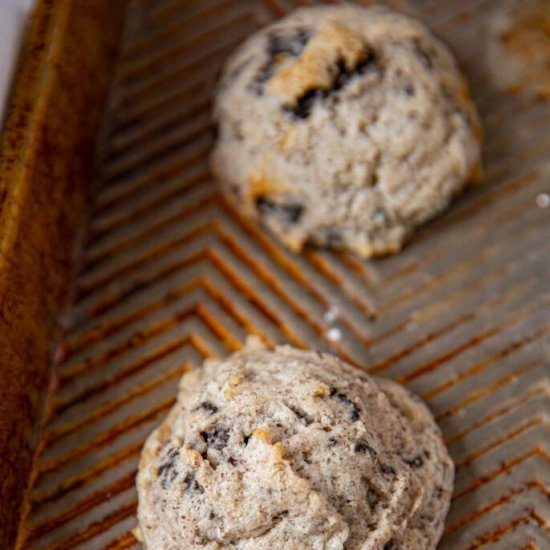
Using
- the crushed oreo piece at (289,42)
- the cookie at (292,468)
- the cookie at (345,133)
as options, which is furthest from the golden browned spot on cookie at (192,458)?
the crushed oreo piece at (289,42)

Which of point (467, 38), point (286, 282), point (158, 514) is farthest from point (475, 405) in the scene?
point (467, 38)

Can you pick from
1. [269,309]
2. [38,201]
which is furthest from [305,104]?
[38,201]

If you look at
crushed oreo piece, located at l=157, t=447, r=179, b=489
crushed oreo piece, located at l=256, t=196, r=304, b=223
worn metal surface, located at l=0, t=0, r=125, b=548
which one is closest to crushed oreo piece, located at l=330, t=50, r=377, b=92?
crushed oreo piece, located at l=256, t=196, r=304, b=223

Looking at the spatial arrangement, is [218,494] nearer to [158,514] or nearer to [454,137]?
[158,514]

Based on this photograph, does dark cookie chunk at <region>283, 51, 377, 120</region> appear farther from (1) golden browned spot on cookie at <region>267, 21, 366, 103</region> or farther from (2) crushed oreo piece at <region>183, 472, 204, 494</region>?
(2) crushed oreo piece at <region>183, 472, 204, 494</region>

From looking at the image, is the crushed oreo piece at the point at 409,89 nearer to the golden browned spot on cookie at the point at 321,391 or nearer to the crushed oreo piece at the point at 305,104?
the crushed oreo piece at the point at 305,104

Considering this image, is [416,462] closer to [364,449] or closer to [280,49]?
[364,449]
